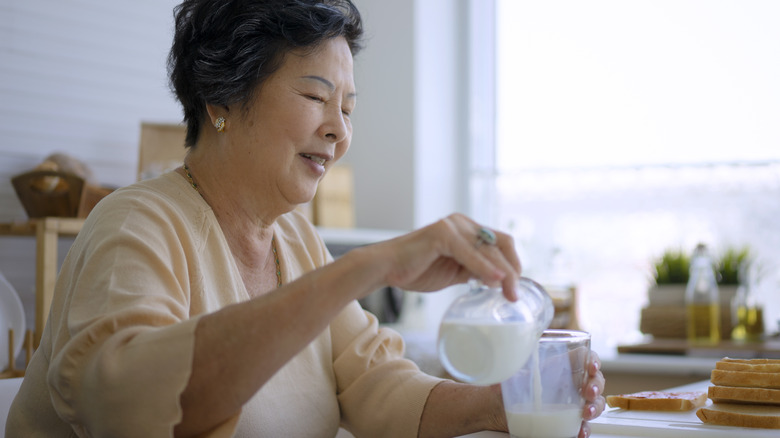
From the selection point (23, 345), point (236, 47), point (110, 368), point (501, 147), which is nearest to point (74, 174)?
point (23, 345)

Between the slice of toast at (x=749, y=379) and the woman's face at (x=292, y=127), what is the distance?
0.71 metres

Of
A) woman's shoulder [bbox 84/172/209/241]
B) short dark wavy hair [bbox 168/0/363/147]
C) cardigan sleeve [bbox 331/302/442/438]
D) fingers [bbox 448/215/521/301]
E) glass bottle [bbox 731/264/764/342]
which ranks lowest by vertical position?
glass bottle [bbox 731/264/764/342]

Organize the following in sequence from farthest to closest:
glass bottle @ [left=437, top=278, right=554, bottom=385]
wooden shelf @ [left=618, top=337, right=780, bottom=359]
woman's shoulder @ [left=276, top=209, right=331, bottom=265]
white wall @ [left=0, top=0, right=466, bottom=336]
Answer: white wall @ [left=0, top=0, right=466, bottom=336]
wooden shelf @ [left=618, top=337, right=780, bottom=359]
woman's shoulder @ [left=276, top=209, right=331, bottom=265]
glass bottle @ [left=437, top=278, right=554, bottom=385]

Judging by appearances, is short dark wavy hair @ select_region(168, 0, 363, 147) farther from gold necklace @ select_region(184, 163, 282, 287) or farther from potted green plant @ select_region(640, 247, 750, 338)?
potted green plant @ select_region(640, 247, 750, 338)

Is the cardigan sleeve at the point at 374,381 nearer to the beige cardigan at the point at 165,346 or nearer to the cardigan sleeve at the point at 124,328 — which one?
the beige cardigan at the point at 165,346

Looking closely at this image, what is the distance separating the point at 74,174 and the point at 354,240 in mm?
A: 1356

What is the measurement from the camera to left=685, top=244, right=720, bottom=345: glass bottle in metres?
2.72

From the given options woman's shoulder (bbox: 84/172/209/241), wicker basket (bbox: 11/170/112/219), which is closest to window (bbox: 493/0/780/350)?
wicker basket (bbox: 11/170/112/219)

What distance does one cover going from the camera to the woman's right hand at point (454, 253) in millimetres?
900

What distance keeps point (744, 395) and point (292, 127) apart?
0.80 m

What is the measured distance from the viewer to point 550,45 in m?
4.02

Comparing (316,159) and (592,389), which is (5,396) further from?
(592,389)

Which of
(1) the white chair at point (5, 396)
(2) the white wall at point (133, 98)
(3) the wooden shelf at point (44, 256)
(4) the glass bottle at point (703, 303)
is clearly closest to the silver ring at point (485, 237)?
(1) the white chair at point (5, 396)

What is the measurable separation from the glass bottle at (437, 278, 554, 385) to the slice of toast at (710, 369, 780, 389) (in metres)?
0.49
